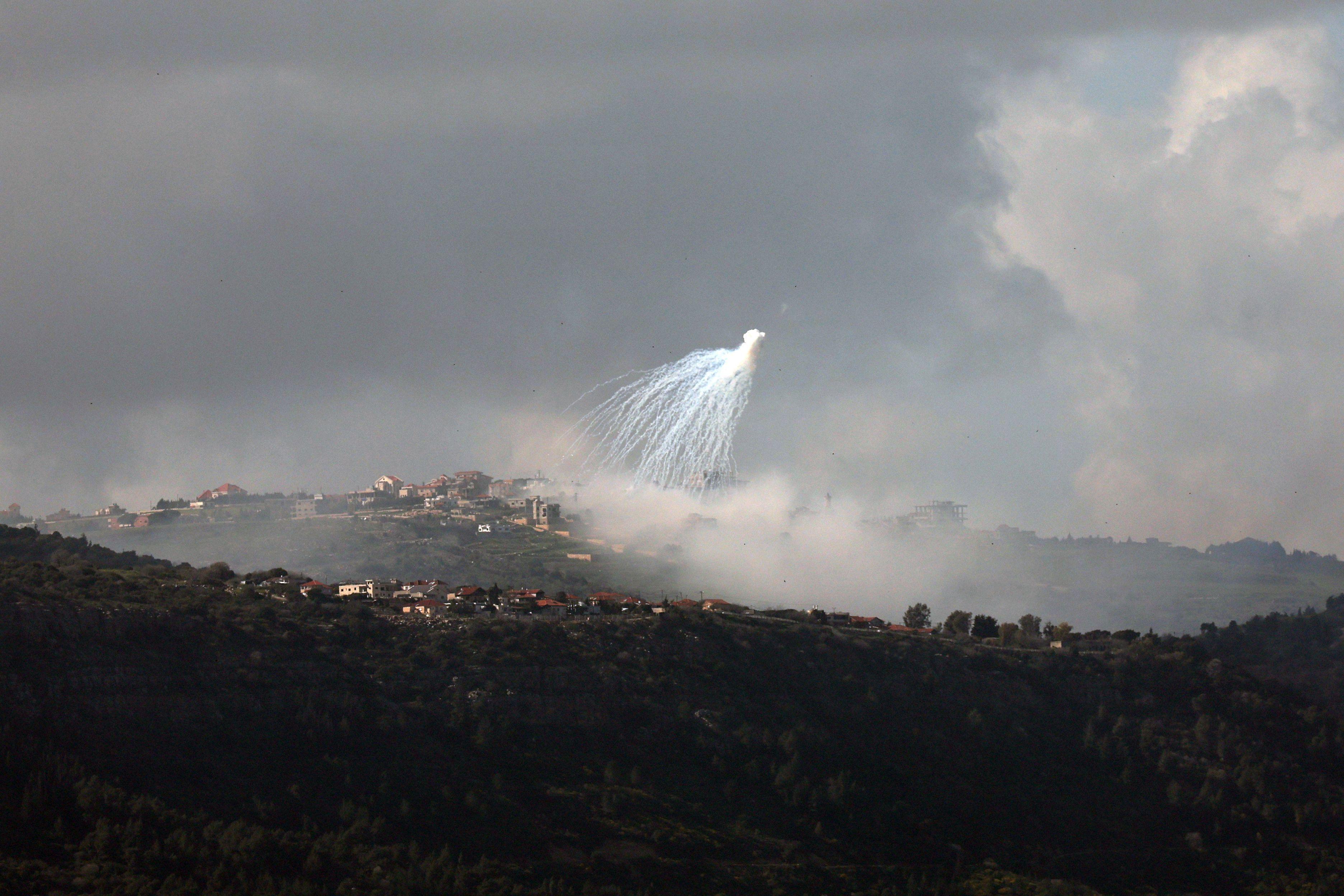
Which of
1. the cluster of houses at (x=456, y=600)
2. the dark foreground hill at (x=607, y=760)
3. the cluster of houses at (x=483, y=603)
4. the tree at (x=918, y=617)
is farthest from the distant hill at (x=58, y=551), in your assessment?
the tree at (x=918, y=617)

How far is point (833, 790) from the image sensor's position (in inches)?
3374

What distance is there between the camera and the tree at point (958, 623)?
129375 millimetres

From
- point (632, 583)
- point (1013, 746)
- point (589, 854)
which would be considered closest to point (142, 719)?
point (589, 854)

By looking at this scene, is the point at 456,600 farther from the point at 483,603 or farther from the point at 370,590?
the point at 370,590

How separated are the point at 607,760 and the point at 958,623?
172ft

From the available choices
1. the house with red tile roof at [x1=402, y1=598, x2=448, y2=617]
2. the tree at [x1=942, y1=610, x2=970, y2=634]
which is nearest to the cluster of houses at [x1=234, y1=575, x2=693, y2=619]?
the house with red tile roof at [x1=402, y1=598, x2=448, y2=617]

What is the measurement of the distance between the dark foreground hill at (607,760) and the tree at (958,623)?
1750 centimetres

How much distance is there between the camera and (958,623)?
130 meters

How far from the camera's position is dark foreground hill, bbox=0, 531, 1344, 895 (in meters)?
70.8

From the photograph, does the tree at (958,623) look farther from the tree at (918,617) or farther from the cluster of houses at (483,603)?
the tree at (918,617)

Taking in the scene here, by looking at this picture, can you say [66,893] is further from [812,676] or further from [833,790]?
[812,676]

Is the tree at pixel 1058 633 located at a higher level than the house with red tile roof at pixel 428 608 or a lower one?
higher

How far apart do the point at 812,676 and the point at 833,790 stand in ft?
55.2

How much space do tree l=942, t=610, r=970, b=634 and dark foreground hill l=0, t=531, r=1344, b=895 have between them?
17504 mm
